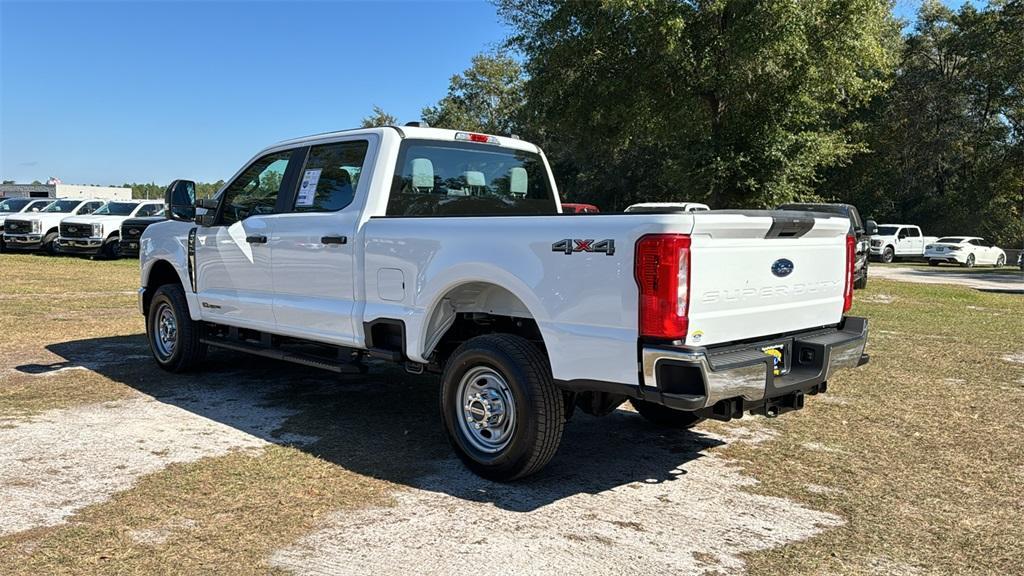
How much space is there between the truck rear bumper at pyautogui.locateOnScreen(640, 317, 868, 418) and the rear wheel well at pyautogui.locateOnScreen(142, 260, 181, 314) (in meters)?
5.61

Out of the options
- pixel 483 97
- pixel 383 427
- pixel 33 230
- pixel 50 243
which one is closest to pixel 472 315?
pixel 383 427

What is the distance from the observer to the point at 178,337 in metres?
7.20

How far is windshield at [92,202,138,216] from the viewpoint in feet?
83.2

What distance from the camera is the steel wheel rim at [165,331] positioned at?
291 inches

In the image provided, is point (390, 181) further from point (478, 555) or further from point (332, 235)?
point (478, 555)

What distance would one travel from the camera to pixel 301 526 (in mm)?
3893

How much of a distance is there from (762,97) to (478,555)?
21615 millimetres

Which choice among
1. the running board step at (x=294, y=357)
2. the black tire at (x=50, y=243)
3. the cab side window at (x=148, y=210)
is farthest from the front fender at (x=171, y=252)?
the black tire at (x=50, y=243)

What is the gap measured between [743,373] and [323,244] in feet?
10.0

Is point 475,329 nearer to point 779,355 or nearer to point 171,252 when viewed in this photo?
point 779,355

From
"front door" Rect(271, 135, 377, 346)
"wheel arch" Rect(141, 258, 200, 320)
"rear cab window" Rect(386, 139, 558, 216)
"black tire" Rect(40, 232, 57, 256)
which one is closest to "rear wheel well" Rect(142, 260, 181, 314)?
"wheel arch" Rect(141, 258, 200, 320)

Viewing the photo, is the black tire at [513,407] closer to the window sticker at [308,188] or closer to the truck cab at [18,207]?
the window sticker at [308,188]

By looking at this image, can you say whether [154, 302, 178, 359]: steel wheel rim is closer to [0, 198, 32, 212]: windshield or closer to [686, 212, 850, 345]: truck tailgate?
[686, 212, 850, 345]: truck tailgate


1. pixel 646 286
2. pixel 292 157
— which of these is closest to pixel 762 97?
pixel 292 157
